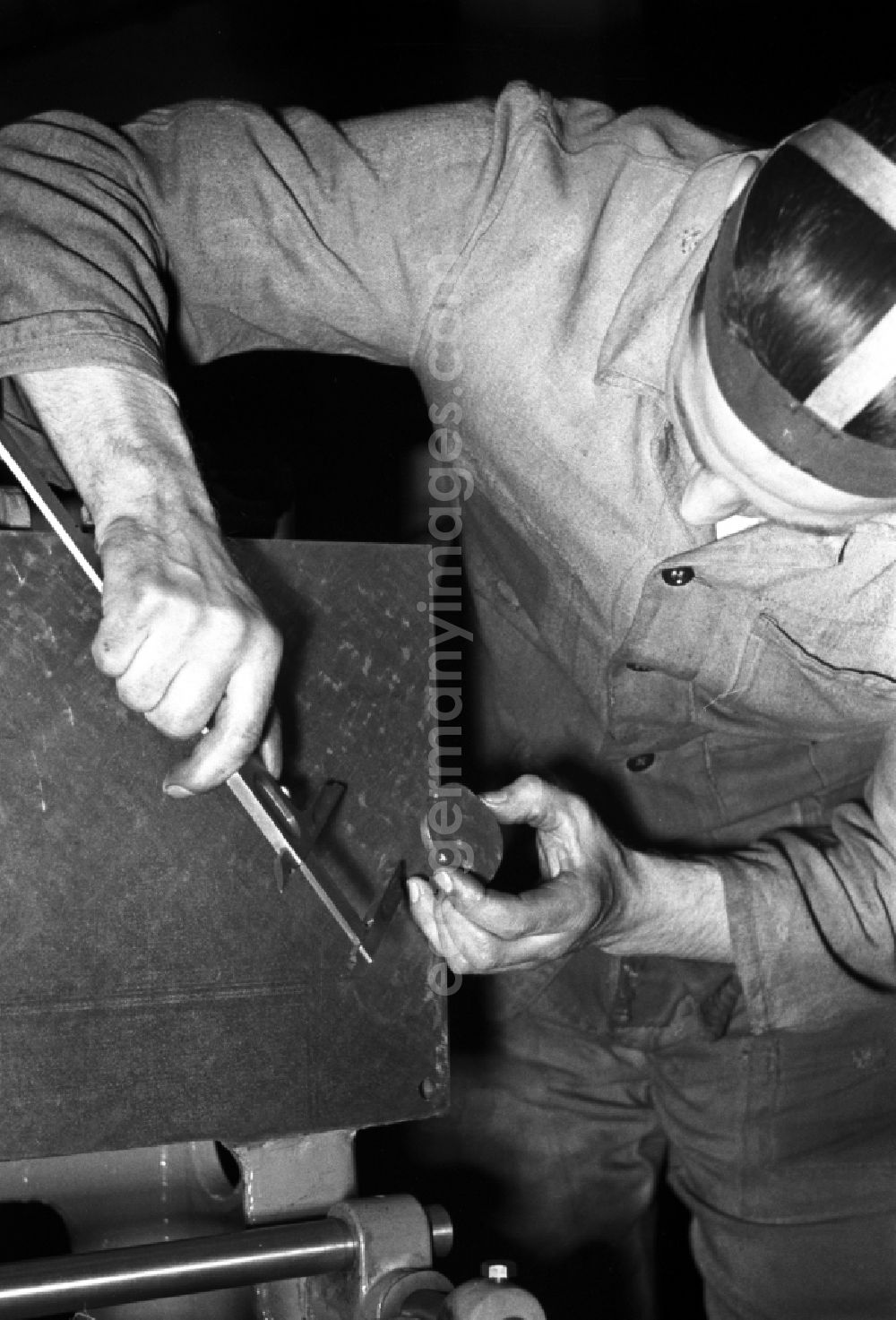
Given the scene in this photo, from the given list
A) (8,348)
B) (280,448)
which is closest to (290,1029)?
(8,348)

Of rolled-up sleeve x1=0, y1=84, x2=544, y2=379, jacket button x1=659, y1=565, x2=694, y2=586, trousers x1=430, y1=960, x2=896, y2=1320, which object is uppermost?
rolled-up sleeve x1=0, y1=84, x2=544, y2=379

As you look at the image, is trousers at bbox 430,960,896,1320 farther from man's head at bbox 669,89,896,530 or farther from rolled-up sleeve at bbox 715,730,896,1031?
man's head at bbox 669,89,896,530

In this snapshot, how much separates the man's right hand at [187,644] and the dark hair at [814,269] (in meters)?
0.34

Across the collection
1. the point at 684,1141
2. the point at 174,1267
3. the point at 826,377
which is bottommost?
the point at 684,1141

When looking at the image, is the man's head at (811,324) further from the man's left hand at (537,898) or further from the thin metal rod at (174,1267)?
the thin metal rod at (174,1267)

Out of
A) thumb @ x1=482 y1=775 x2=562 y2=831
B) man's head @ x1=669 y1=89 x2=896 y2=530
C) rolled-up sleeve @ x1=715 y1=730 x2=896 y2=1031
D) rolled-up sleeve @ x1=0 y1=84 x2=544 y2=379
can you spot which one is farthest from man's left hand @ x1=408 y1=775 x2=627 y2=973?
rolled-up sleeve @ x1=0 y1=84 x2=544 y2=379

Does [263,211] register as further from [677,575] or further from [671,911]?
[671,911]

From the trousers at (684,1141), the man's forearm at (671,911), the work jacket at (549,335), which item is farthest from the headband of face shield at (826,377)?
the trousers at (684,1141)

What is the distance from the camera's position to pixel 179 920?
34.9 inches

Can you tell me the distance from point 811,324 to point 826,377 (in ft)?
0.11

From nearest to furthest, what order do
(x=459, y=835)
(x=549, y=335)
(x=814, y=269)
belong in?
(x=814, y=269)
(x=459, y=835)
(x=549, y=335)

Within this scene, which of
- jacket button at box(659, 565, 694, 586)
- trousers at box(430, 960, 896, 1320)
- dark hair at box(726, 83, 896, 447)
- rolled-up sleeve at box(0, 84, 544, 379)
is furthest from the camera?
trousers at box(430, 960, 896, 1320)

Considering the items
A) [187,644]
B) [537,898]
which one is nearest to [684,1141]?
[537,898]

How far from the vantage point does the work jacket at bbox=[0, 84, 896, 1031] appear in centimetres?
98
